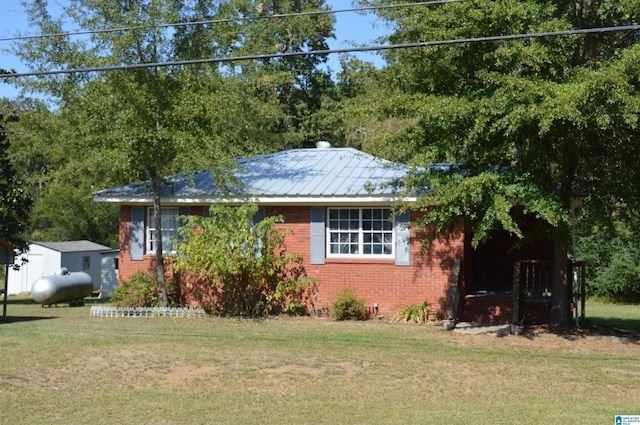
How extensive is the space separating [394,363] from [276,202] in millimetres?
7179

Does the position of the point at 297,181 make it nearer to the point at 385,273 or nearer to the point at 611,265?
the point at 385,273

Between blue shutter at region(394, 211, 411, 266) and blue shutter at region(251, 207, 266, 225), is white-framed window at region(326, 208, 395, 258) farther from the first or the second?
blue shutter at region(251, 207, 266, 225)

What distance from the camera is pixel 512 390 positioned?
10.5m

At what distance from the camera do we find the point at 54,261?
31906mm

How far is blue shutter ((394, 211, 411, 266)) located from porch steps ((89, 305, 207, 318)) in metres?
5.04

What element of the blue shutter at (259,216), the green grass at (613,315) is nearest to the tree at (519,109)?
the green grass at (613,315)

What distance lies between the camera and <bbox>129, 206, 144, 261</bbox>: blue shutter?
20.3m

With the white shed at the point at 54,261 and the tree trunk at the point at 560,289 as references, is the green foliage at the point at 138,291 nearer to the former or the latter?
the tree trunk at the point at 560,289

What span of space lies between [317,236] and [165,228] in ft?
14.7

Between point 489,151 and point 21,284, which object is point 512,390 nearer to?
point 489,151

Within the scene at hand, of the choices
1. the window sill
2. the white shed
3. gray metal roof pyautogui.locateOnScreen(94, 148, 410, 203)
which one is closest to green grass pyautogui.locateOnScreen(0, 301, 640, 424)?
the window sill

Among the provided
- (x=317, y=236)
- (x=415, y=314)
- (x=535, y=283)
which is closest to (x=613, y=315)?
(x=535, y=283)

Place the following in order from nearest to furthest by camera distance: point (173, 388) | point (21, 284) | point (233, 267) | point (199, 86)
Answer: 1. point (173, 388)
2. point (233, 267)
3. point (199, 86)
4. point (21, 284)

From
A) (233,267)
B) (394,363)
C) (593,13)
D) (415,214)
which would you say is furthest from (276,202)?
(593,13)
